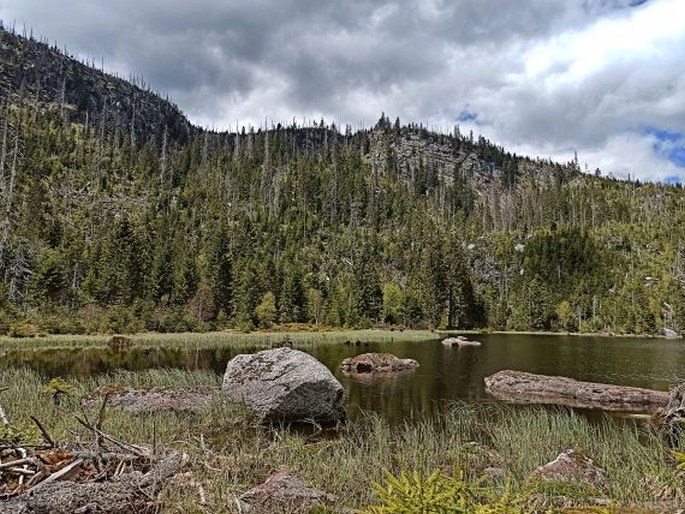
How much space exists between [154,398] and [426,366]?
2545cm

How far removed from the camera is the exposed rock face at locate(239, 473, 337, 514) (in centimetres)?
750

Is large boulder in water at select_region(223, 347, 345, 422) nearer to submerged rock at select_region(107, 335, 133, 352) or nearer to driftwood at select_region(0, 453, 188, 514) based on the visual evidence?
driftwood at select_region(0, 453, 188, 514)

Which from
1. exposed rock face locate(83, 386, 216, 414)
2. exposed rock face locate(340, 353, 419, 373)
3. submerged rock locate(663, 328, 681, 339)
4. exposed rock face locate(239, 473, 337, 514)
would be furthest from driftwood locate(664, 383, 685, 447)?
submerged rock locate(663, 328, 681, 339)

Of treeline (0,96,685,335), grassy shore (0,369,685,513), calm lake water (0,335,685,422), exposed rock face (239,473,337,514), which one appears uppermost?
treeline (0,96,685,335)

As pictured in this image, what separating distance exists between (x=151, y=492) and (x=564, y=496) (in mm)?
6198

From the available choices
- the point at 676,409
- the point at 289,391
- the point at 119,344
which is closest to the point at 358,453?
the point at 289,391

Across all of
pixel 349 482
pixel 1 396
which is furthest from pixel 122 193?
pixel 349 482

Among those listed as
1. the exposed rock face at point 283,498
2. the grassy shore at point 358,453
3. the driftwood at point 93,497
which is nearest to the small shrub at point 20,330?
the grassy shore at point 358,453

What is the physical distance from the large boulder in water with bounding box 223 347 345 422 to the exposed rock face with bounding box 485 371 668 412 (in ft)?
38.3

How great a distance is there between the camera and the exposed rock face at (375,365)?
37.9 meters

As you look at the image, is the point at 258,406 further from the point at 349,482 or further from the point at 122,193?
the point at 122,193

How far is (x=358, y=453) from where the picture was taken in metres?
12.6

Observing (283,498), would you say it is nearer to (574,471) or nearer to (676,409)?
(574,471)

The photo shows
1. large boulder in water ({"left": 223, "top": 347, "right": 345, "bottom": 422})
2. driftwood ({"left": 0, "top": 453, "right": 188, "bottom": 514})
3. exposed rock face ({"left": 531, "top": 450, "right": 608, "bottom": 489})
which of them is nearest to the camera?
driftwood ({"left": 0, "top": 453, "right": 188, "bottom": 514})
